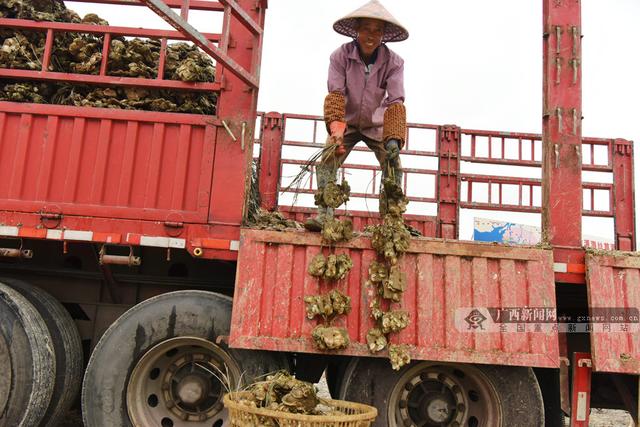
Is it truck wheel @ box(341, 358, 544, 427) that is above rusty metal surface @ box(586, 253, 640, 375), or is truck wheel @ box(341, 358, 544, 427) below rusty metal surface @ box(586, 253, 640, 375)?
below

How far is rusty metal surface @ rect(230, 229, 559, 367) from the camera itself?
340cm

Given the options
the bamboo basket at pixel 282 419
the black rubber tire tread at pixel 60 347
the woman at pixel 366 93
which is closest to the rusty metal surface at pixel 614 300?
the woman at pixel 366 93

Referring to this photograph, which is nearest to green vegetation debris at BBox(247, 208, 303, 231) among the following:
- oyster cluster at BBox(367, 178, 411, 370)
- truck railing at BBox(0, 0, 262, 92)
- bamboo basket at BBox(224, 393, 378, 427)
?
oyster cluster at BBox(367, 178, 411, 370)

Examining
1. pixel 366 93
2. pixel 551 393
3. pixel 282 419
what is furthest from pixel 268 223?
pixel 551 393

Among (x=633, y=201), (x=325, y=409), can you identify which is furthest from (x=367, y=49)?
(x=633, y=201)

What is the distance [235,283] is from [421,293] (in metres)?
1.26

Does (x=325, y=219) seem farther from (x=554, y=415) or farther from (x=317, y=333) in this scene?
(x=554, y=415)

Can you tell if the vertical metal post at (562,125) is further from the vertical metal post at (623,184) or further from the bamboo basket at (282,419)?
the vertical metal post at (623,184)

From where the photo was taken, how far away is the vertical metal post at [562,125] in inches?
145

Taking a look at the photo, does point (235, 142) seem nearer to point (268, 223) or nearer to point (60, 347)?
point (268, 223)

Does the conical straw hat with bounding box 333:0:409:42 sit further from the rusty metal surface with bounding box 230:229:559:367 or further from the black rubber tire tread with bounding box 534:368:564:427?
the black rubber tire tread with bounding box 534:368:564:427

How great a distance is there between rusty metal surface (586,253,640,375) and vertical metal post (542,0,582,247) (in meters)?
0.23

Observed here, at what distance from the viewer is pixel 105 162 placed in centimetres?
375

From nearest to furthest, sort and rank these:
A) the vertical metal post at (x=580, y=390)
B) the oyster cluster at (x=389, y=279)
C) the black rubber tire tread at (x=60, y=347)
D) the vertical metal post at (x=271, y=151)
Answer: the oyster cluster at (x=389, y=279) < the vertical metal post at (x=580, y=390) < the black rubber tire tread at (x=60, y=347) < the vertical metal post at (x=271, y=151)
